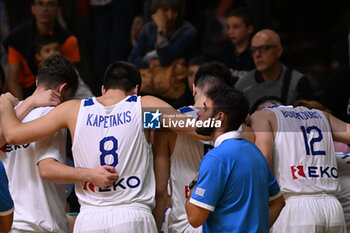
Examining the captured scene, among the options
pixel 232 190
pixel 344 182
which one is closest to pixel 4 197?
pixel 232 190

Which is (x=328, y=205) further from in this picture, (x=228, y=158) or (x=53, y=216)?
(x=53, y=216)

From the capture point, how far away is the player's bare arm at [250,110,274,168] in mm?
5254

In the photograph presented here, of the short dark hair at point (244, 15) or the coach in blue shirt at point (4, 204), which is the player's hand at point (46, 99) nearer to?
the coach in blue shirt at point (4, 204)

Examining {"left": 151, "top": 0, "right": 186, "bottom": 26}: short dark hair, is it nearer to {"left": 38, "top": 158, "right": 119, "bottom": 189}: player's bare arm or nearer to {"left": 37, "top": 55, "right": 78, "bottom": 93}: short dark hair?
{"left": 37, "top": 55, "right": 78, "bottom": 93}: short dark hair

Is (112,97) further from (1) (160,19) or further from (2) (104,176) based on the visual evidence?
(1) (160,19)

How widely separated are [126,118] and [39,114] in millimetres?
757

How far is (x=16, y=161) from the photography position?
5.12m

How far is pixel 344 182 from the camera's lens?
232 inches

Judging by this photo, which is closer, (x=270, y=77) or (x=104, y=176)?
(x=104, y=176)

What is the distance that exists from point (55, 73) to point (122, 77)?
0.57 meters

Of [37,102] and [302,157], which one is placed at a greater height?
[37,102]

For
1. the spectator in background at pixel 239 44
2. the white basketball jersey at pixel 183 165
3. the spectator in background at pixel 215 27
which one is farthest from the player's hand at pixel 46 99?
the spectator in background at pixel 215 27

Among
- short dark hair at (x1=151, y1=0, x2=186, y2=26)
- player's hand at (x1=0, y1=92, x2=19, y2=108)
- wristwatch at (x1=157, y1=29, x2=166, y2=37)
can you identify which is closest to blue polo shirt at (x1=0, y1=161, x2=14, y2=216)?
player's hand at (x1=0, y1=92, x2=19, y2=108)

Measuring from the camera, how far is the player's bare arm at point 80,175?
4711 millimetres
